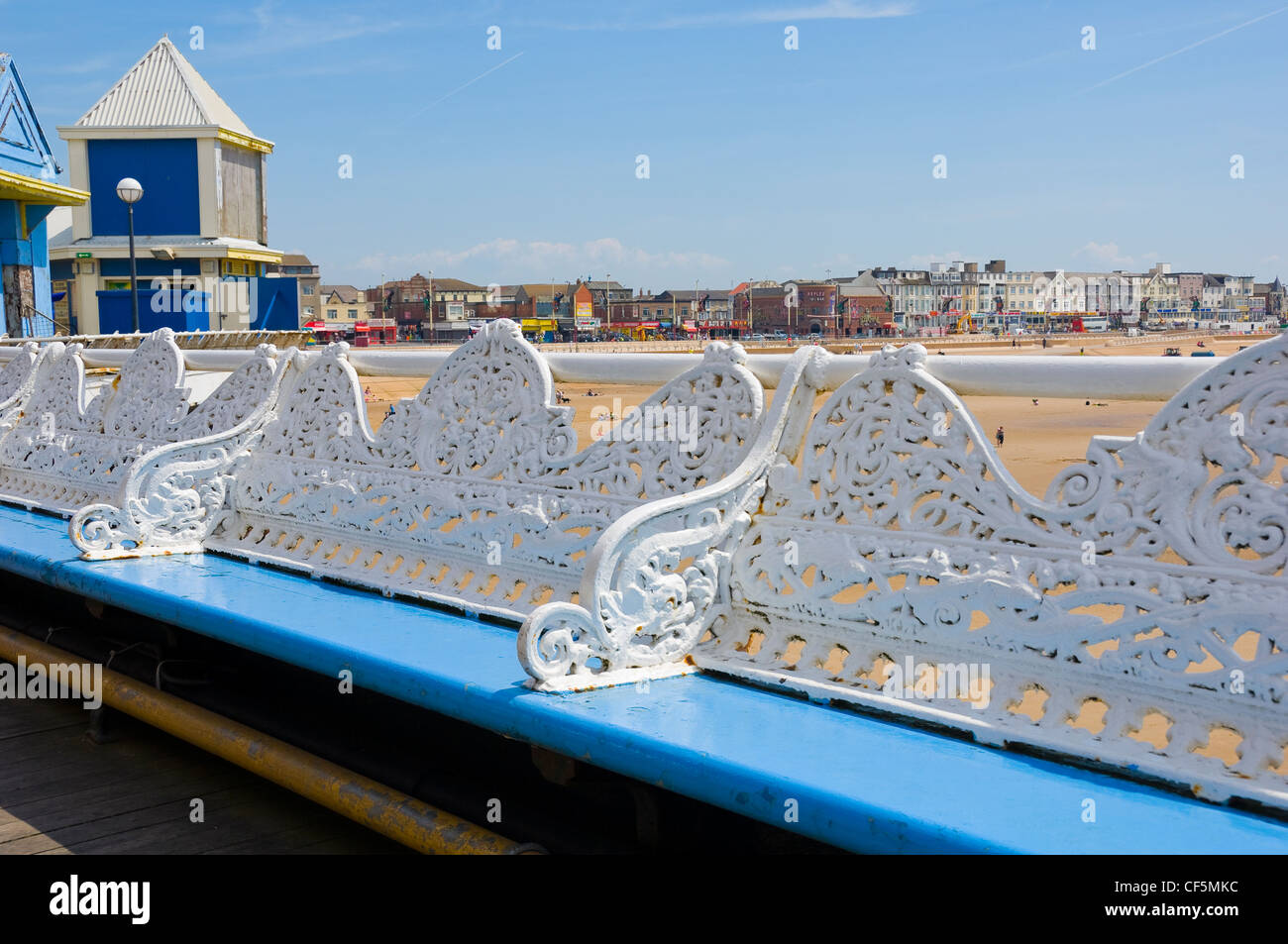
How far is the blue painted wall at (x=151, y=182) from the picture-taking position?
117ft

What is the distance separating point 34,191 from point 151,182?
55.5 ft

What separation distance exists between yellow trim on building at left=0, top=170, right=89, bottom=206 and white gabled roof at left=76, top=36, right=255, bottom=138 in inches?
600

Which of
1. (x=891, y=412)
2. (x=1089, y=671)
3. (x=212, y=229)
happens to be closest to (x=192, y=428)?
(x=891, y=412)

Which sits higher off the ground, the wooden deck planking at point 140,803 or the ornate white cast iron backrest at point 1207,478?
the ornate white cast iron backrest at point 1207,478

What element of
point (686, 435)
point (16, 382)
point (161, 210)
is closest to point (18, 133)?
point (161, 210)

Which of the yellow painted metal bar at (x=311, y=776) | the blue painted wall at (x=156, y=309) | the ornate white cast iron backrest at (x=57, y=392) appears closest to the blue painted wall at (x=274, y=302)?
the blue painted wall at (x=156, y=309)

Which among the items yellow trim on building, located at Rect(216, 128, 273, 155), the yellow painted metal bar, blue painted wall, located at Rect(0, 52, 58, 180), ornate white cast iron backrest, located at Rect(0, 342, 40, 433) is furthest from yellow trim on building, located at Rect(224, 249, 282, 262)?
the yellow painted metal bar

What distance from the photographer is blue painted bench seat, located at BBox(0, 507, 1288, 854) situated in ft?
5.63

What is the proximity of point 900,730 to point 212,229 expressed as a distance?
121ft

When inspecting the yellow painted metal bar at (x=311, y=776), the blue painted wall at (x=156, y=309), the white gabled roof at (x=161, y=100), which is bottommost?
the yellow painted metal bar at (x=311, y=776)

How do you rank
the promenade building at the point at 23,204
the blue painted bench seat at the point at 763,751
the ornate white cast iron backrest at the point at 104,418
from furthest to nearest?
1. the promenade building at the point at 23,204
2. the ornate white cast iron backrest at the point at 104,418
3. the blue painted bench seat at the point at 763,751

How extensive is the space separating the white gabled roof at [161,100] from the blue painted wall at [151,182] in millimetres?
635

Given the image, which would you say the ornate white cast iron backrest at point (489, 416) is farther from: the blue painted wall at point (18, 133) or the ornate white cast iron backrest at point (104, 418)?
the blue painted wall at point (18, 133)

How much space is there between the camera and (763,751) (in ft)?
6.68
